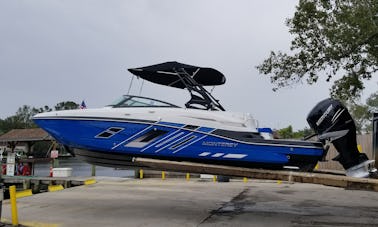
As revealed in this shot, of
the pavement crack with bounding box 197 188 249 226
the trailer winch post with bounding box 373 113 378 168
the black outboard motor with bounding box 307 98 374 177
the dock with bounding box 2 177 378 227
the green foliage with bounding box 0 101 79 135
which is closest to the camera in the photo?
the black outboard motor with bounding box 307 98 374 177

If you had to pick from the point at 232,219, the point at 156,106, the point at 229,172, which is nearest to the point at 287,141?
the point at 229,172

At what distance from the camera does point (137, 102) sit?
7.59 meters

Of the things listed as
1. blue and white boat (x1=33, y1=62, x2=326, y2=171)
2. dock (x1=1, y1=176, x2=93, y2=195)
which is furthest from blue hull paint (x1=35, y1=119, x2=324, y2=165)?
dock (x1=1, y1=176, x2=93, y2=195)

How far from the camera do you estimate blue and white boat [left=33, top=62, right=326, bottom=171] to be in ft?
22.7

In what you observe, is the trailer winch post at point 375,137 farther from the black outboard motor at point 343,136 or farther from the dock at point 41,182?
the dock at point 41,182

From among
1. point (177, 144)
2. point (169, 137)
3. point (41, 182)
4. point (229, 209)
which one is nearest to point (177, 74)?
point (169, 137)

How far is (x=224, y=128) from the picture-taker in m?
7.17

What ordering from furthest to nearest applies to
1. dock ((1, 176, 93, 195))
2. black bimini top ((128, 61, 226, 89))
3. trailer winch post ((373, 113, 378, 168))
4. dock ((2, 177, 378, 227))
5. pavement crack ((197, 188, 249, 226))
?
dock ((1, 176, 93, 195)) → pavement crack ((197, 188, 249, 226)) → black bimini top ((128, 61, 226, 89)) → dock ((2, 177, 378, 227)) → trailer winch post ((373, 113, 378, 168))

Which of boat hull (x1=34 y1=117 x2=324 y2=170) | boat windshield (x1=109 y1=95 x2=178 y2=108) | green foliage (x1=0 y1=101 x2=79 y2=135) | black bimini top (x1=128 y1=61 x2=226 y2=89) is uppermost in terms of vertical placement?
green foliage (x1=0 y1=101 x2=79 y2=135)

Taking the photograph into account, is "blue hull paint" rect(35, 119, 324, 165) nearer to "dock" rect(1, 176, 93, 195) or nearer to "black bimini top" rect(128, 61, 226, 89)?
"black bimini top" rect(128, 61, 226, 89)

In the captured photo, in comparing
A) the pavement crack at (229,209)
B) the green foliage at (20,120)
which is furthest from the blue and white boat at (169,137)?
the green foliage at (20,120)

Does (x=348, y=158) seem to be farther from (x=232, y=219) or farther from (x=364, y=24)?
(x=364, y=24)

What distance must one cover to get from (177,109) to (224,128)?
0.90 metres

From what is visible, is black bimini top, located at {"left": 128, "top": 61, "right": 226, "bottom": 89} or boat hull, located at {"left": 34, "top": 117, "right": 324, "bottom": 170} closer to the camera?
boat hull, located at {"left": 34, "top": 117, "right": 324, "bottom": 170}
